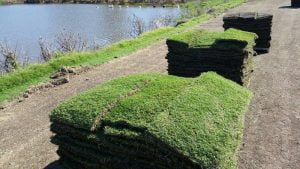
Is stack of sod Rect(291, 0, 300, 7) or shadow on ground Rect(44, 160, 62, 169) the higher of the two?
stack of sod Rect(291, 0, 300, 7)

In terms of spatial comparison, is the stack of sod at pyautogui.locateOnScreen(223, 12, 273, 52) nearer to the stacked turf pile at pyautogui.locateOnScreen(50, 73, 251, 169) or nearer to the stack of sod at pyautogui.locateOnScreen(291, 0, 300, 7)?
the stacked turf pile at pyautogui.locateOnScreen(50, 73, 251, 169)

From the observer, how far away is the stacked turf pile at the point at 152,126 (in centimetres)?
648

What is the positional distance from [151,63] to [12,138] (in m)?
8.98

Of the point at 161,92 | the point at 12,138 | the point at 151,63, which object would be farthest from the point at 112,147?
the point at 151,63

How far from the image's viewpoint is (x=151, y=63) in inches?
731

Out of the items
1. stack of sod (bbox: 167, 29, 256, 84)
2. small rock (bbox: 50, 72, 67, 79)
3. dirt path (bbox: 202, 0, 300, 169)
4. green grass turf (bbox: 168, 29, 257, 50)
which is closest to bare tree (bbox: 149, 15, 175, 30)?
dirt path (bbox: 202, 0, 300, 169)

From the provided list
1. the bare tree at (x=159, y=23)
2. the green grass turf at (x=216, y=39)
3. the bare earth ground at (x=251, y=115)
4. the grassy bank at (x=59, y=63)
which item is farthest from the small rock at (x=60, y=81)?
the bare tree at (x=159, y=23)

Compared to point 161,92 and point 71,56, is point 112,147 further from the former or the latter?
point 71,56

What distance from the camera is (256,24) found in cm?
1844

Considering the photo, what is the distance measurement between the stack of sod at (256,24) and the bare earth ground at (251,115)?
723 mm

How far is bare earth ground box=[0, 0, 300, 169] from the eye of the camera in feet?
30.3

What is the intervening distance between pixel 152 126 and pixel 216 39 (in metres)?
7.70

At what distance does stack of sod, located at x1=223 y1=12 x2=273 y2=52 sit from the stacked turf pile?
35.5 ft

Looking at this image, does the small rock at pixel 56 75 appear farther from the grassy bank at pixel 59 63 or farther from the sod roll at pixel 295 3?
the sod roll at pixel 295 3
